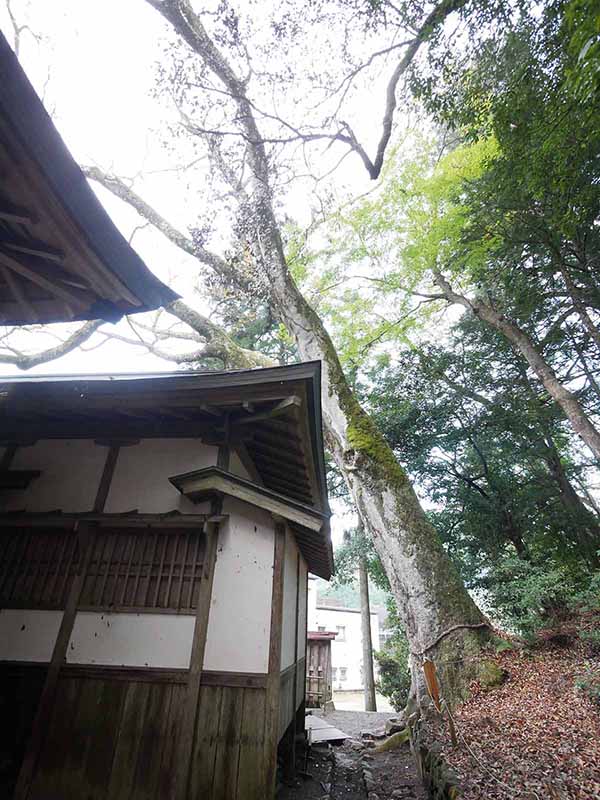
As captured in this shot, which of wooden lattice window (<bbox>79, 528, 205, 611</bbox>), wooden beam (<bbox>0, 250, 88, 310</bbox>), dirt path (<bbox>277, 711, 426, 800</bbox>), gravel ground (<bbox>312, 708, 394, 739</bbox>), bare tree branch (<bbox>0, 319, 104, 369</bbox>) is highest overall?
bare tree branch (<bbox>0, 319, 104, 369</bbox>)

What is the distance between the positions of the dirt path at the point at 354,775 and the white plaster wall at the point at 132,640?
8.55 feet

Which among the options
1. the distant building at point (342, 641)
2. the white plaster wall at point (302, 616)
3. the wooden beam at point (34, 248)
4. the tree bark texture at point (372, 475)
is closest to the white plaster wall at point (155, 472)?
the wooden beam at point (34, 248)

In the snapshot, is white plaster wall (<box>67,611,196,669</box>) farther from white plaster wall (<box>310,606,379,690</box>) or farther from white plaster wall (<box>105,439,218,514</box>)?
white plaster wall (<box>310,606,379,690</box>)

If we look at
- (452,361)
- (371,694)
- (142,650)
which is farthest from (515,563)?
(371,694)

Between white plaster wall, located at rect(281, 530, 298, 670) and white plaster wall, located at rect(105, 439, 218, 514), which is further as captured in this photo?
white plaster wall, located at rect(281, 530, 298, 670)

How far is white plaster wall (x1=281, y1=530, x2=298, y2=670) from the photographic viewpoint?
15.8ft

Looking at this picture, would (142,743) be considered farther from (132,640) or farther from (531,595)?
(531,595)

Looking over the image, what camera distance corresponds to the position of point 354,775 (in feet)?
18.7

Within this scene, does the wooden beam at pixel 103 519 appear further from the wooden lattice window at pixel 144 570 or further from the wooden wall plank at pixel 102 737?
the wooden wall plank at pixel 102 737

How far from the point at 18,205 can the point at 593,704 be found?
6.30m

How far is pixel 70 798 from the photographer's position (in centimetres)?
320

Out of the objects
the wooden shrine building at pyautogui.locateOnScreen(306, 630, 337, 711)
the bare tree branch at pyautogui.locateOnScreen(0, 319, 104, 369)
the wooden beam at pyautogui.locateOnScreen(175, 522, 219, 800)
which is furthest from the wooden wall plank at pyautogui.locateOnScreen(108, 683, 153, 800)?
the bare tree branch at pyautogui.locateOnScreen(0, 319, 104, 369)

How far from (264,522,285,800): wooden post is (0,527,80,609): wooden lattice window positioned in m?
2.02

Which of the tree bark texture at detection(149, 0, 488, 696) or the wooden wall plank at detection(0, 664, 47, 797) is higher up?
the tree bark texture at detection(149, 0, 488, 696)
